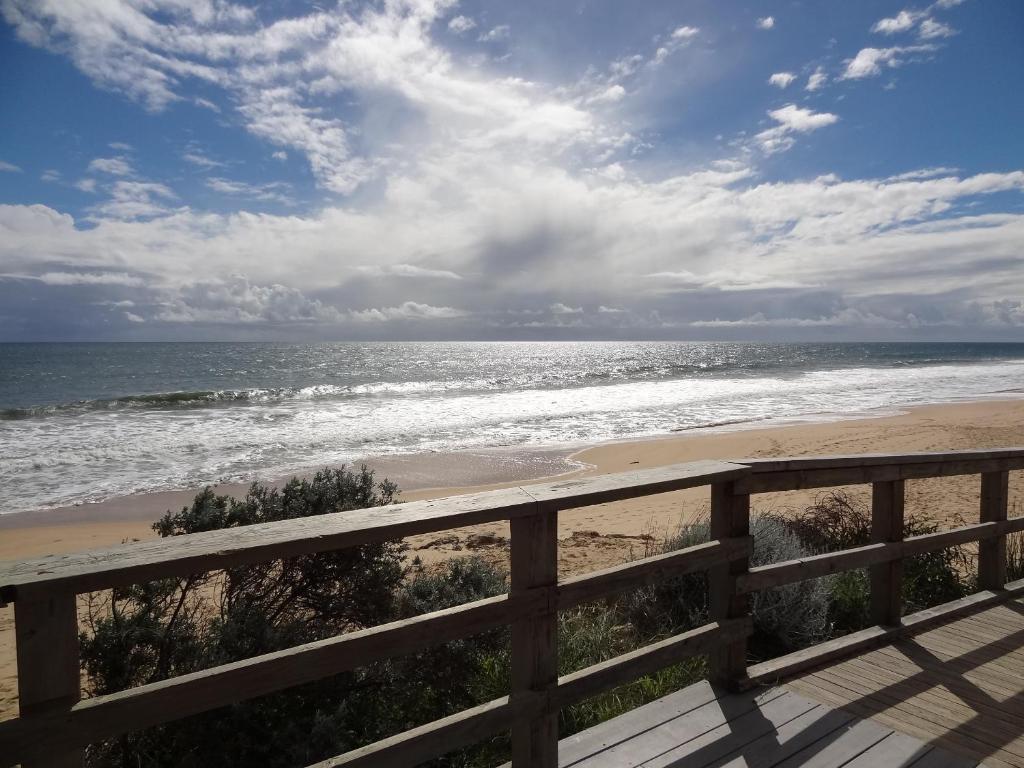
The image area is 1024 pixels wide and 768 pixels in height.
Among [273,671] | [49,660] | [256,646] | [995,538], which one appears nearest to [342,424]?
[256,646]

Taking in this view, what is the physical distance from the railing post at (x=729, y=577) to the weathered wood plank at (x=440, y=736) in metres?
1.09

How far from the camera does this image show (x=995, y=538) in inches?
167

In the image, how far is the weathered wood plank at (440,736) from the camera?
1.84 m

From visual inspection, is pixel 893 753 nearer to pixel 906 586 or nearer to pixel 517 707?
pixel 517 707

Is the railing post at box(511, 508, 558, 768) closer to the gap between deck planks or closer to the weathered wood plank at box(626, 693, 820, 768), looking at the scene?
the gap between deck planks

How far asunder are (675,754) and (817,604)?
2.19 meters

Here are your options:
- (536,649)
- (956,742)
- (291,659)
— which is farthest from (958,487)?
(291,659)

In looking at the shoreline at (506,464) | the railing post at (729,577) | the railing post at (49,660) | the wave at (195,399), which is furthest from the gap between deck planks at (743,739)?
the wave at (195,399)

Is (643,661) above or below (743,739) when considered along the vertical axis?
above

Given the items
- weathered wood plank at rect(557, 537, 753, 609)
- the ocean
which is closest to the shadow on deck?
weathered wood plank at rect(557, 537, 753, 609)

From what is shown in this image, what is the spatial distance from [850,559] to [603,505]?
7782 mm

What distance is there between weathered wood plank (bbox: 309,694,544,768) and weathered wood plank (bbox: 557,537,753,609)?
0.36 m

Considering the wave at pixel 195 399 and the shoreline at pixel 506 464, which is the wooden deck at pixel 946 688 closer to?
the shoreline at pixel 506 464

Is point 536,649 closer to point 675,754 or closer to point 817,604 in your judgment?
point 675,754
